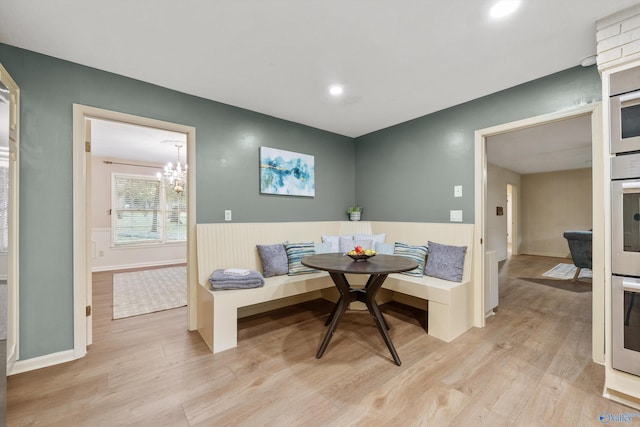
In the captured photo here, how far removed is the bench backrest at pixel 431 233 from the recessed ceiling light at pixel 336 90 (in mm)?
1816

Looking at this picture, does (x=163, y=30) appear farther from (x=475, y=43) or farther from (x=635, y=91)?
(x=635, y=91)

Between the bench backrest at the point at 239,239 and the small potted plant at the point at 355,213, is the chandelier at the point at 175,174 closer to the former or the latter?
the bench backrest at the point at 239,239

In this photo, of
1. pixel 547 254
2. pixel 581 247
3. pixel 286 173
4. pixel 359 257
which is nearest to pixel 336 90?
pixel 286 173

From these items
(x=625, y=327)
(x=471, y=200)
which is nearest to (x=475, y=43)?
(x=471, y=200)

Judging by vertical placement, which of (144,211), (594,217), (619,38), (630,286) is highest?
(619,38)

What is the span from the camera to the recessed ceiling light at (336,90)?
2.71 metres

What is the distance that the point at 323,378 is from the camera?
6.39ft

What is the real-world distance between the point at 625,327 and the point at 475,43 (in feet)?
6.94

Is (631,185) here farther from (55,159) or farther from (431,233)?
(55,159)

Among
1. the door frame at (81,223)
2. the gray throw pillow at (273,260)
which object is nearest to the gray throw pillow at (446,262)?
the gray throw pillow at (273,260)

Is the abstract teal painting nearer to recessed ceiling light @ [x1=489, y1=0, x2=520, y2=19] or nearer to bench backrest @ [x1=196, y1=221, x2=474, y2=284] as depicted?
bench backrest @ [x1=196, y1=221, x2=474, y2=284]

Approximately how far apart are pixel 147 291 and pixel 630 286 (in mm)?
5214

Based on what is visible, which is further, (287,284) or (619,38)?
(287,284)

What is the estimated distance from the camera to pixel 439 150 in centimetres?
331
